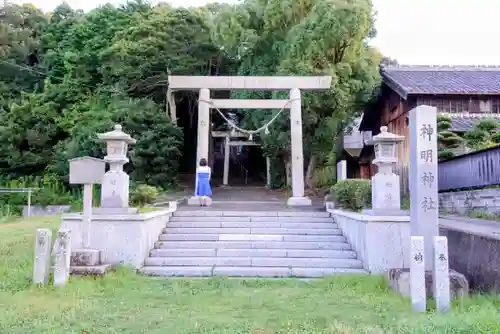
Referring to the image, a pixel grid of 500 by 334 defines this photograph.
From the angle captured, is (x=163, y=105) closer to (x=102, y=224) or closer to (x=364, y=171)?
(x=364, y=171)

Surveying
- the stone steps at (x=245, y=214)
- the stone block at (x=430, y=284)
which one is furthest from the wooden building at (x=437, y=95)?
the stone block at (x=430, y=284)

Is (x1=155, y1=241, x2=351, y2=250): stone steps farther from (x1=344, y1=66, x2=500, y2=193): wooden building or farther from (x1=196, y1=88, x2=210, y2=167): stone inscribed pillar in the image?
(x1=344, y1=66, x2=500, y2=193): wooden building

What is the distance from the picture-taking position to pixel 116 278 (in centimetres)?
724

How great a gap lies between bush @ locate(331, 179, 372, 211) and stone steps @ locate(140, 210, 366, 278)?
0.60 m

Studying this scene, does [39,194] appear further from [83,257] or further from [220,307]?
[220,307]

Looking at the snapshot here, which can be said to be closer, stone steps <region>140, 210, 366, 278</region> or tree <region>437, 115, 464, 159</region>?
stone steps <region>140, 210, 366, 278</region>

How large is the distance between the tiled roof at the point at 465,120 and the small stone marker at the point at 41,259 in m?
14.8

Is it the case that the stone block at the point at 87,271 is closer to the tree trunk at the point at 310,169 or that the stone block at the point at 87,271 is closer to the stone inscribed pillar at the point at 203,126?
the stone inscribed pillar at the point at 203,126

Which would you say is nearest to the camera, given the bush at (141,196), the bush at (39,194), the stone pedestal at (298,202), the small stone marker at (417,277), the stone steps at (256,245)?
the small stone marker at (417,277)

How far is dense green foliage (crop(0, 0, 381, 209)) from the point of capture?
18578 millimetres

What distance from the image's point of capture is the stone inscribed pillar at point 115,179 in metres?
8.62

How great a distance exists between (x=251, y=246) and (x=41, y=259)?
4.10m

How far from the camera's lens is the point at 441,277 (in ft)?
18.2

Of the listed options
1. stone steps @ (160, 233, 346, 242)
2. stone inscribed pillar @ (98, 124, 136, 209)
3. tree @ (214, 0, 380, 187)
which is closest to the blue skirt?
stone steps @ (160, 233, 346, 242)
